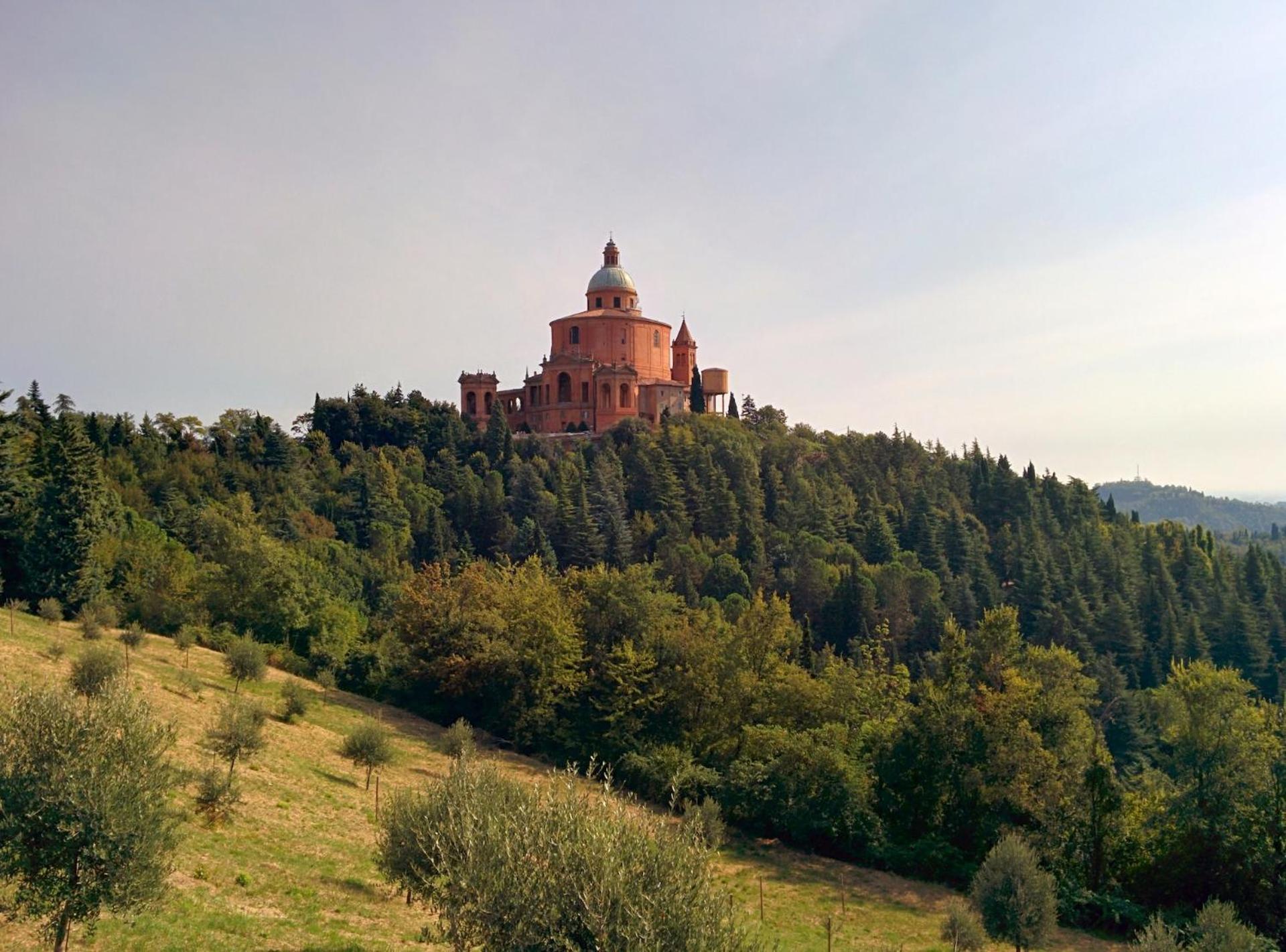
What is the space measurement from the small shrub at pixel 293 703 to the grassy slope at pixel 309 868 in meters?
0.44

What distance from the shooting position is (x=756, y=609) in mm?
36250

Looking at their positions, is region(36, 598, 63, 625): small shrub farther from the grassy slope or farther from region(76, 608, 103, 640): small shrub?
region(76, 608, 103, 640): small shrub

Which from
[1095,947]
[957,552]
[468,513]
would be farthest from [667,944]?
[957,552]

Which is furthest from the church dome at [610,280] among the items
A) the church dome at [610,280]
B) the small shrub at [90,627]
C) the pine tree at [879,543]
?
the small shrub at [90,627]

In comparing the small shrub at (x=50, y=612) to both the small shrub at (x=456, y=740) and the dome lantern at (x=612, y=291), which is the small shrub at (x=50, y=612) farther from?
the dome lantern at (x=612, y=291)

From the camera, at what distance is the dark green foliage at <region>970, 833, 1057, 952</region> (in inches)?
744

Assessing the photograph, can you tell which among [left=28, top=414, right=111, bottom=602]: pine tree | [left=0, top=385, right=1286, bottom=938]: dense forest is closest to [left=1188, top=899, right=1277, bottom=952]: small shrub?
[left=0, top=385, right=1286, bottom=938]: dense forest

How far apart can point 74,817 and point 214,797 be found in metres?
7.57

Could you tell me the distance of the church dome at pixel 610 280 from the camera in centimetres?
8788

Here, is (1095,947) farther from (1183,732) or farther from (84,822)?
(84,822)

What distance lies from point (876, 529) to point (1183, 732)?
4344 cm

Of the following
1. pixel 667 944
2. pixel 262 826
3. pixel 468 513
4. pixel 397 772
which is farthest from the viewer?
pixel 468 513

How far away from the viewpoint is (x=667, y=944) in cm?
1027

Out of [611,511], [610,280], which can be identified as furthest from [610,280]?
[611,511]
